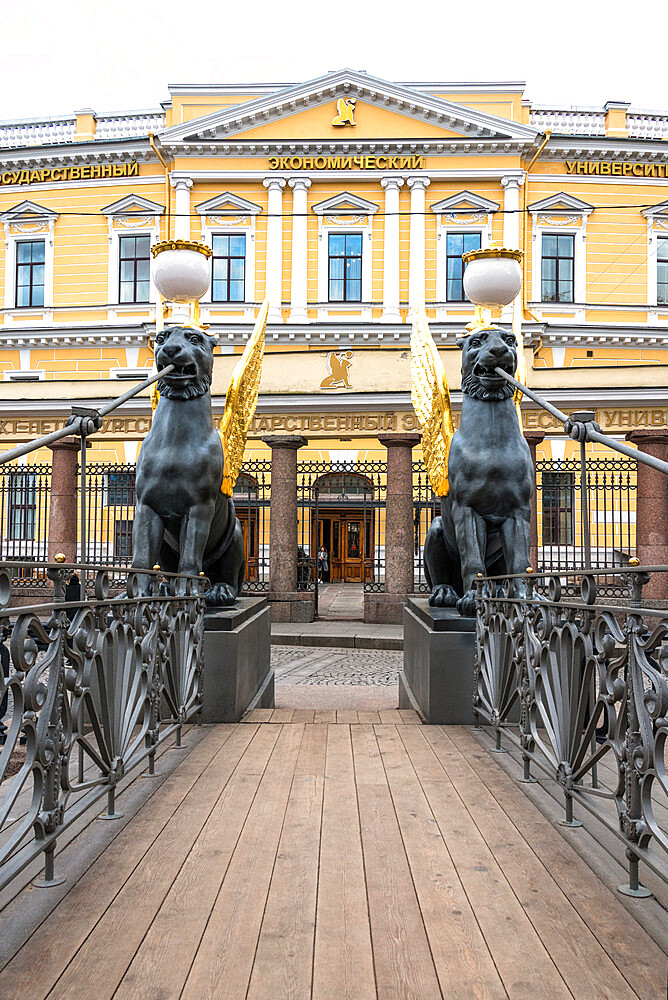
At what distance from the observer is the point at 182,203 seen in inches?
977

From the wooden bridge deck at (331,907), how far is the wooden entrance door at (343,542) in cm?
2188

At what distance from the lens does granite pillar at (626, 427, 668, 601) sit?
13000 millimetres

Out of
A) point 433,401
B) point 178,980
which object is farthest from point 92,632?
point 433,401

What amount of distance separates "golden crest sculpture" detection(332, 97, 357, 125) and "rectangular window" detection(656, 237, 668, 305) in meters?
10.7

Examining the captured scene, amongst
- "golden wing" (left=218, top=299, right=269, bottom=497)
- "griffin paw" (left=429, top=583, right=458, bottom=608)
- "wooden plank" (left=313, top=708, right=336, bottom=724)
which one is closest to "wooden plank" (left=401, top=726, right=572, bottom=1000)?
"wooden plank" (left=313, top=708, right=336, bottom=724)

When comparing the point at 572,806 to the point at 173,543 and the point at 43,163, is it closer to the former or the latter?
the point at 173,543

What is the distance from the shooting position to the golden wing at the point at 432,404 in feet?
19.6

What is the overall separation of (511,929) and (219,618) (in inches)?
129

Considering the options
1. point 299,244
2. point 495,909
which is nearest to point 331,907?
point 495,909

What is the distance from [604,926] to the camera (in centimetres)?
221

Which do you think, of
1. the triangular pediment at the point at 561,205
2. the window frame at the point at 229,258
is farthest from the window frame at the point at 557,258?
the window frame at the point at 229,258

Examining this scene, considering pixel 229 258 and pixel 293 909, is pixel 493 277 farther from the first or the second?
pixel 229 258

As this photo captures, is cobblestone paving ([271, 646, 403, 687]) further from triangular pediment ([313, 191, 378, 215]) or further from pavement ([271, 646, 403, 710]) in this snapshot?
triangular pediment ([313, 191, 378, 215])

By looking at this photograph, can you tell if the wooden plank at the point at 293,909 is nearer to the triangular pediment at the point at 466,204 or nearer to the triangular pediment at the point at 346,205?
the triangular pediment at the point at 346,205
